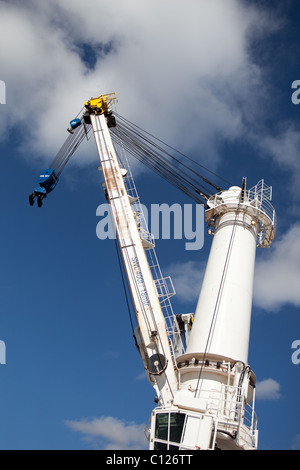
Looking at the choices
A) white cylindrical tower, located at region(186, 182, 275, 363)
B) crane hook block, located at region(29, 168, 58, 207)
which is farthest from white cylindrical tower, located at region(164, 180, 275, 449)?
crane hook block, located at region(29, 168, 58, 207)

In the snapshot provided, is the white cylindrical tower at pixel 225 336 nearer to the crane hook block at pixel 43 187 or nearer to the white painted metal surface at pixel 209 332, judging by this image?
the white painted metal surface at pixel 209 332

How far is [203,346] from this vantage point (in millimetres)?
22000

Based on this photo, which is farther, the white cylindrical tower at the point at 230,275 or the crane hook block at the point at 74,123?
the crane hook block at the point at 74,123

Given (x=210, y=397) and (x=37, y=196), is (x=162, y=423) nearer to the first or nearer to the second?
(x=210, y=397)

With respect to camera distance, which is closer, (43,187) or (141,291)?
(141,291)

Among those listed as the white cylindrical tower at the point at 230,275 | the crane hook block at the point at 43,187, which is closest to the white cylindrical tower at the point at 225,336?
the white cylindrical tower at the point at 230,275

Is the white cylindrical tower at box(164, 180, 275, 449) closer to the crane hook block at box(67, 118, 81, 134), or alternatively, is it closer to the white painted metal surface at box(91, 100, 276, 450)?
the white painted metal surface at box(91, 100, 276, 450)

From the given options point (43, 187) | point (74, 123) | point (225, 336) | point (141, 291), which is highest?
point (74, 123)

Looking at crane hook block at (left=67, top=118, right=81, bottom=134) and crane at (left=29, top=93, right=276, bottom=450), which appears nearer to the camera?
crane at (left=29, top=93, right=276, bottom=450)

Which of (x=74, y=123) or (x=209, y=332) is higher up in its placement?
(x=74, y=123)

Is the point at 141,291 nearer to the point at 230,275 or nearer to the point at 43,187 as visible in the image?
the point at 230,275

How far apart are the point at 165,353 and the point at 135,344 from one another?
2236 mm

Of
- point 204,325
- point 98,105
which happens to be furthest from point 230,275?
point 98,105
